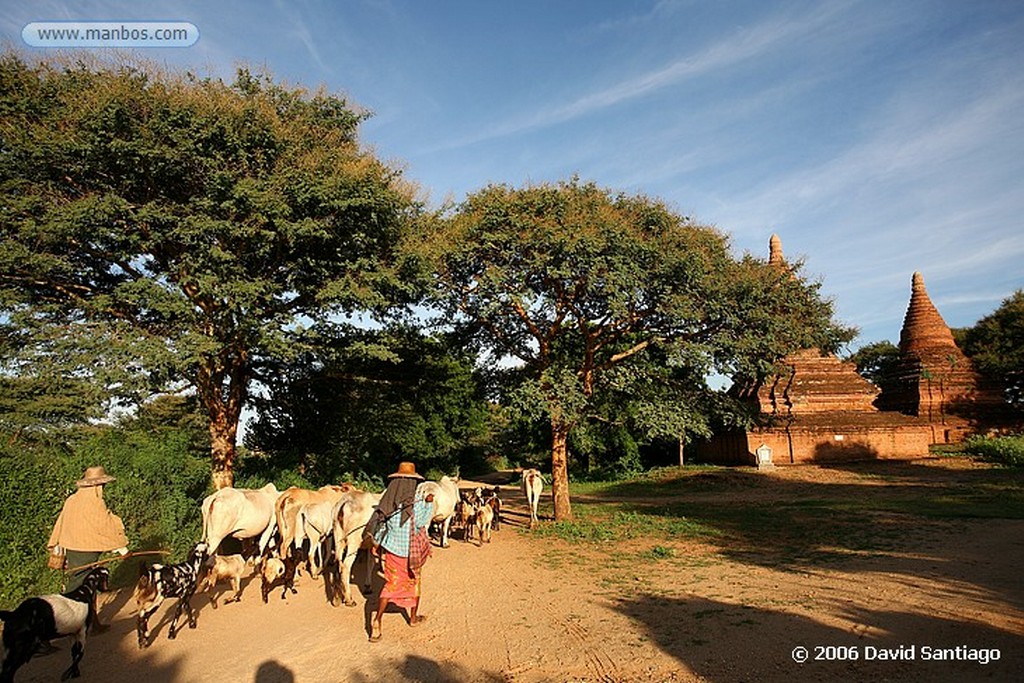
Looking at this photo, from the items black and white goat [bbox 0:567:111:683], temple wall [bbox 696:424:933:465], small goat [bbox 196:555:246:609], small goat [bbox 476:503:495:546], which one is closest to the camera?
black and white goat [bbox 0:567:111:683]

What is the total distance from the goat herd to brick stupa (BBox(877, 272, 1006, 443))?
32.4 metres

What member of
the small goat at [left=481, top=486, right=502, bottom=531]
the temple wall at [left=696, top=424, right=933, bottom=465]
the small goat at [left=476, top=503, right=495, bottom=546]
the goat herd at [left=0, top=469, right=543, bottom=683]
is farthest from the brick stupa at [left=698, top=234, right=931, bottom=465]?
the goat herd at [left=0, top=469, right=543, bottom=683]

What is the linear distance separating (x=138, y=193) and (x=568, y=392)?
36.2 ft

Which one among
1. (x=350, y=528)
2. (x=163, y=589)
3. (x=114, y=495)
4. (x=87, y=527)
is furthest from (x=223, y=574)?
(x=114, y=495)

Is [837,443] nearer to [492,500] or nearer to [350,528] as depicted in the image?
[492,500]

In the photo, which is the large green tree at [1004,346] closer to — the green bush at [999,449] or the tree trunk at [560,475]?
the green bush at [999,449]

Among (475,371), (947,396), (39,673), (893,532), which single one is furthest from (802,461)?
(39,673)

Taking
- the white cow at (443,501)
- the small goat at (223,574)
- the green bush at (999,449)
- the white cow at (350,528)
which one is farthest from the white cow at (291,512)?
the green bush at (999,449)

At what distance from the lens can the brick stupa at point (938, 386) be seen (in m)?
32.3

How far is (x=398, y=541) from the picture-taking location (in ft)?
24.2

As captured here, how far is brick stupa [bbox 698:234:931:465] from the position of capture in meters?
30.1

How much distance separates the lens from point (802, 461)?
30000mm

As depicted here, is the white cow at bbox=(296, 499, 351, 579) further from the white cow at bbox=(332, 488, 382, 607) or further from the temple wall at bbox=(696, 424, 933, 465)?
the temple wall at bbox=(696, 424, 933, 465)

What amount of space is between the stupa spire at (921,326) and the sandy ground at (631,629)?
29.9m
